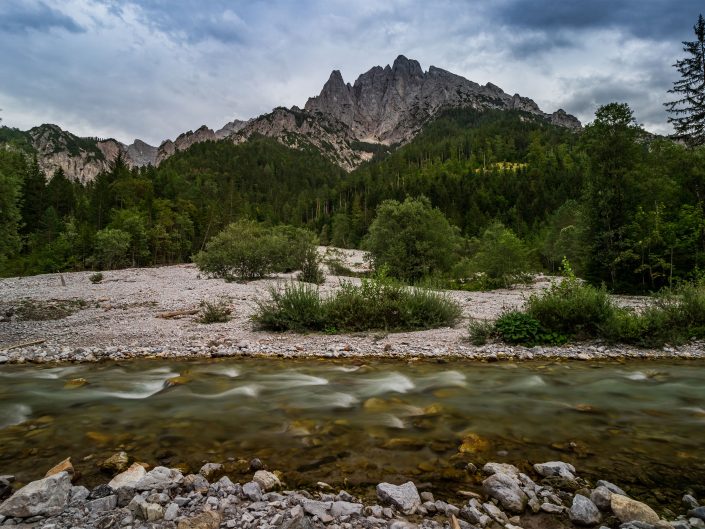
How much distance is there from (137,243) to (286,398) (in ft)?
190

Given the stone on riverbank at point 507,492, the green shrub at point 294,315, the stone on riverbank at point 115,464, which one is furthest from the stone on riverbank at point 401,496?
the green shrub at point 294,315

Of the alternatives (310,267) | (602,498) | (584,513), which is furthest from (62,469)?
(310,267)

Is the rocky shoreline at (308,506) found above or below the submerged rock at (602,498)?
below

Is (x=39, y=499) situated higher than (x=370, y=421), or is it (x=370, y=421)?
(x=39, y=499)

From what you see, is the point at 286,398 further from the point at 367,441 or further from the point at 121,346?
the point at 121,346

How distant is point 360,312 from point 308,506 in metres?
9.12

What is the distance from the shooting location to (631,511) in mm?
3047

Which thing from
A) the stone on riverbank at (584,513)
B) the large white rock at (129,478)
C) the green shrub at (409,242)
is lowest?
the large white rock at (129,478)

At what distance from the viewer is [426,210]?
34.5 m

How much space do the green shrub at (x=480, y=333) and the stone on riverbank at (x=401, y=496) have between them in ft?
23.8

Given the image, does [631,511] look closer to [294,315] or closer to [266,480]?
[266,480]

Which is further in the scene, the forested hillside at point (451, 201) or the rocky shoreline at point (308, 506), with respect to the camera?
the forested hillside at point (451, 201)

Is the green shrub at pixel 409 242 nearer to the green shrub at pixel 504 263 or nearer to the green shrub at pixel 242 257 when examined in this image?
the green shrub at pixel 504 263

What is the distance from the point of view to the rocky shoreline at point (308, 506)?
2.97 m
